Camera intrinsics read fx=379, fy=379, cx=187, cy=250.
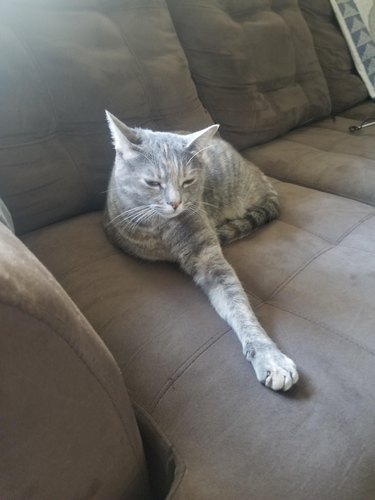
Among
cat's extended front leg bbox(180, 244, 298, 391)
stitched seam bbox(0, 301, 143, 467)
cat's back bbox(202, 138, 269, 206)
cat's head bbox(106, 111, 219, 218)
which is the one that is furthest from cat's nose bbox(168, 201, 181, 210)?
stitched seam bbox(0, 301, 143, 467)

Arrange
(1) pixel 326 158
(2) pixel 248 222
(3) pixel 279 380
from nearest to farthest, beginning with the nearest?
(3) pixel 279 380, (2) pixel 248 222, (1) pixel 326 158

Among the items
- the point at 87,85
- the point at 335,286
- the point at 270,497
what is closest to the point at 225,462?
the point at 270,497

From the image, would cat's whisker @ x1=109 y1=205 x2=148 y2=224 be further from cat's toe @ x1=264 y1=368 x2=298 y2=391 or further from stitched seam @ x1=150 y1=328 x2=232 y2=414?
cat's toe @ x1=264 y1=368 x2=298 y2=391

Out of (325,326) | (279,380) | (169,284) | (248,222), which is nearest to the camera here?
(279,380)

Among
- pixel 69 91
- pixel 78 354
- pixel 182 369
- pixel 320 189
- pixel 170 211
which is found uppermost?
pixel 69 91

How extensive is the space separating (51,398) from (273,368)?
0.39 m

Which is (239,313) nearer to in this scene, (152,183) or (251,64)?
(152,183)

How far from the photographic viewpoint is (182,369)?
702 millimetres

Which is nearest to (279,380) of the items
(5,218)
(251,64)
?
(5,218)

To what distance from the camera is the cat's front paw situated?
661mm

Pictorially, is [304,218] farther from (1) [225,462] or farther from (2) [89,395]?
(2) [89,395]

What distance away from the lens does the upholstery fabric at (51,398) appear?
39cm

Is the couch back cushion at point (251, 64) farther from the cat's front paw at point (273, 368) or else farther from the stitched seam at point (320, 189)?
the cat's front paw at point (273, 368)

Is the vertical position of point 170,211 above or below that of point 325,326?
above
